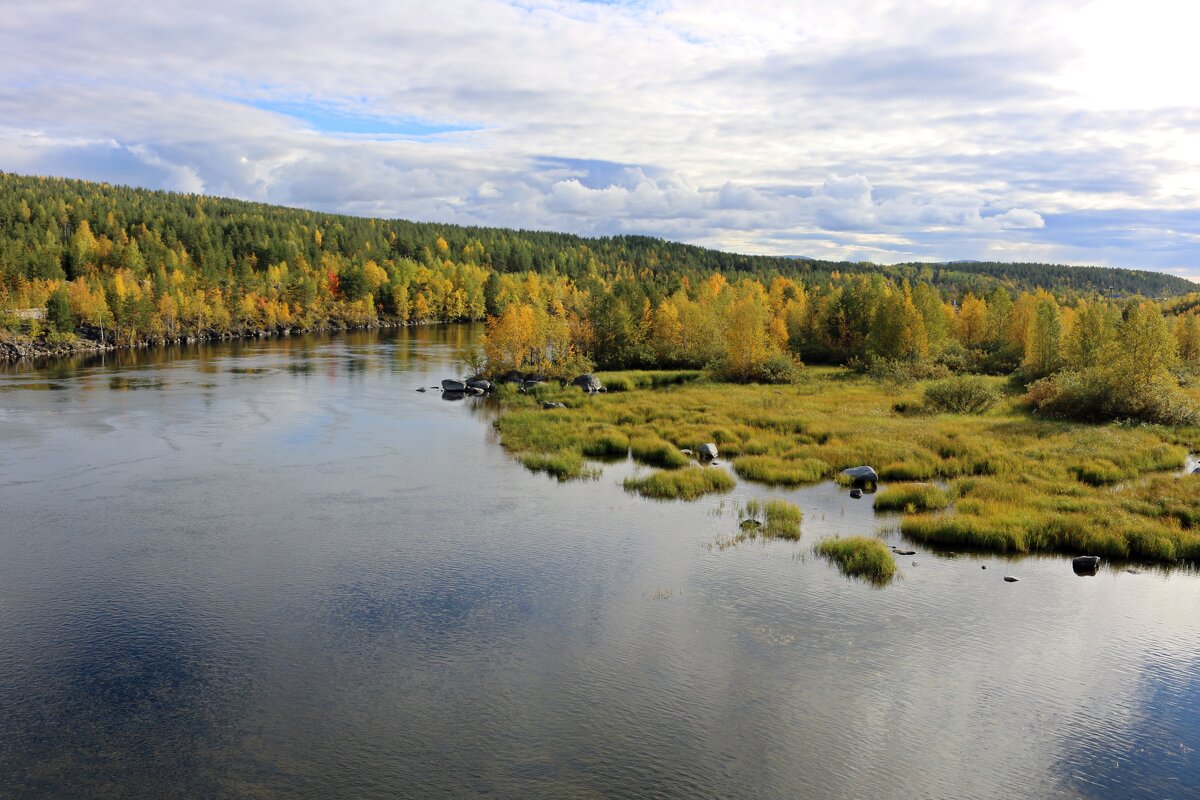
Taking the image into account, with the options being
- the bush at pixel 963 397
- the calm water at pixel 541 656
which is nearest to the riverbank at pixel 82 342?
the calm water at pixel 541 656

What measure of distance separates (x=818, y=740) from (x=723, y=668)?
3416mm

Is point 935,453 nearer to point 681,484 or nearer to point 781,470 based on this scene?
point 781,470

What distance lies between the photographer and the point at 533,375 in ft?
262

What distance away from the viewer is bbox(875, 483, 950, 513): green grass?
33.7 metres

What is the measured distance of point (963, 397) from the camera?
57.8 m

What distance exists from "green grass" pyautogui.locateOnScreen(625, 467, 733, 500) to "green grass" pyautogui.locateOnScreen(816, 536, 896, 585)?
8856 millimetres

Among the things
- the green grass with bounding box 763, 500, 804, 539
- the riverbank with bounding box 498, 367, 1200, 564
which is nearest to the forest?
the riverbank with bounding box 498, 367, 1200, 564

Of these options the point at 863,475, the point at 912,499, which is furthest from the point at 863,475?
the point at 912,499

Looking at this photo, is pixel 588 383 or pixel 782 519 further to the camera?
pixel 588 383

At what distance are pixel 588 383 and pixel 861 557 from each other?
4745 cm

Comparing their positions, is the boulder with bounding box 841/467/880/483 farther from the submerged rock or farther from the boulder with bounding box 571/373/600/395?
the boulder with bounding box 571/373/600/395

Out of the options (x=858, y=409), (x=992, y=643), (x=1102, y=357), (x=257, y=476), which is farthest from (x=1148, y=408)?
(x=257, y=476)

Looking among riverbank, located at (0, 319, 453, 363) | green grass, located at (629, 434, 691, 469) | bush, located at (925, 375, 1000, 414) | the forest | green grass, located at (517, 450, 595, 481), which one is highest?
the forest

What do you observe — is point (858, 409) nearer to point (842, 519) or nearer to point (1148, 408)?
point (1148, 408)
